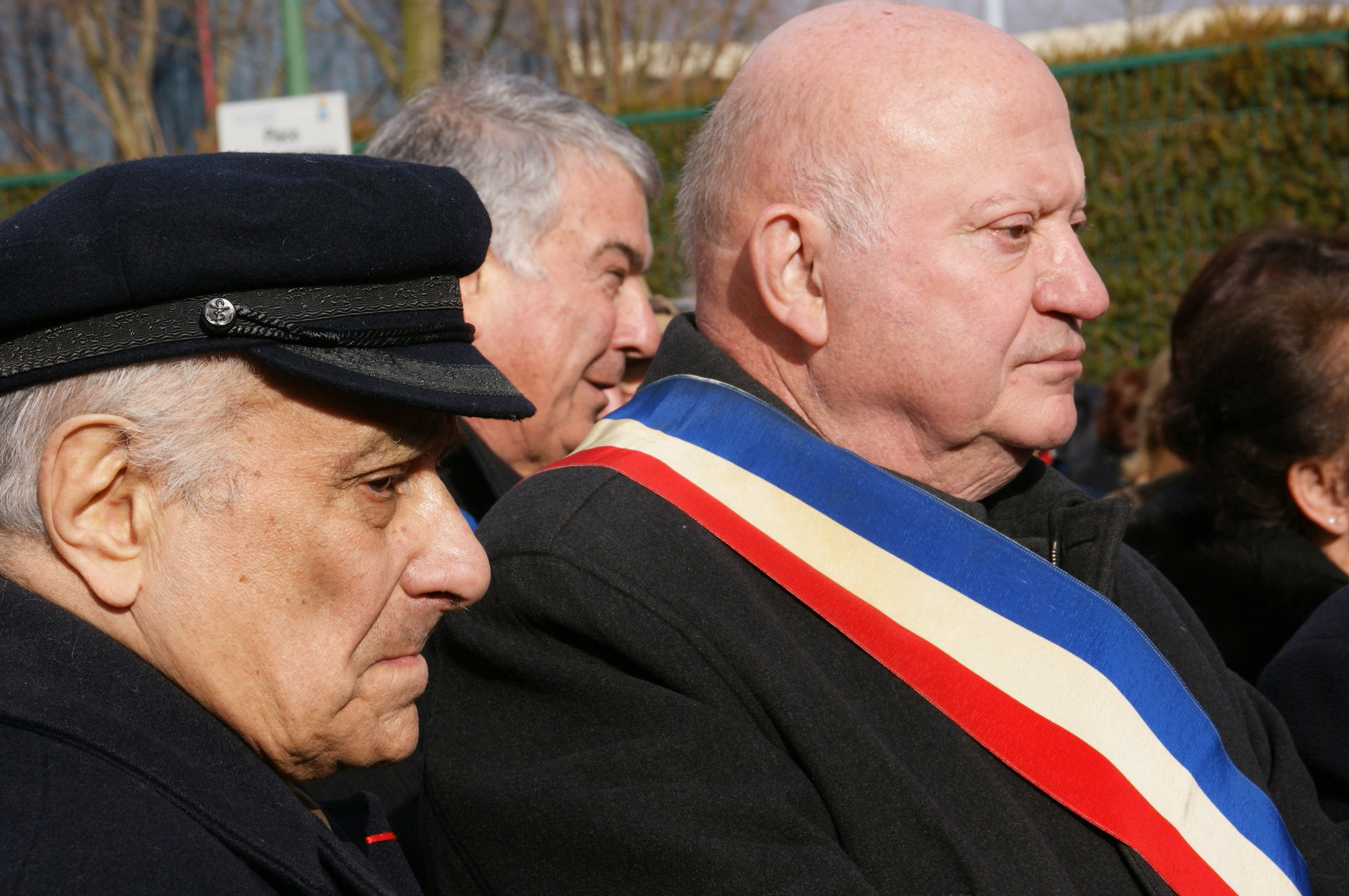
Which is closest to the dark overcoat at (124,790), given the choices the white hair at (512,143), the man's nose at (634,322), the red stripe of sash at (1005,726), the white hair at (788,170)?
the red stripe of sash at (1005,726)

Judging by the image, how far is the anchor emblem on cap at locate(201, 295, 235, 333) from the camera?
52.3 inches

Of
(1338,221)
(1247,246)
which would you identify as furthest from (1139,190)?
(1247,246)

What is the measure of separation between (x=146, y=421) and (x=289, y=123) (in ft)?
17.8

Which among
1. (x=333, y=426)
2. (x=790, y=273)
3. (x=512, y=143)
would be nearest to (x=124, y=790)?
(x=333, y=426)

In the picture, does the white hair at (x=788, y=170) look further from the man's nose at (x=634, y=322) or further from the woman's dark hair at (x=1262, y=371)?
the woman's dark hair at (x=1262, y=371)

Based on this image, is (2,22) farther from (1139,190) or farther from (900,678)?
(900,678)

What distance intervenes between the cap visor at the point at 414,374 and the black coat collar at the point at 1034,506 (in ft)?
2.23

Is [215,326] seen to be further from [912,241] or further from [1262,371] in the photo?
[1262,371]

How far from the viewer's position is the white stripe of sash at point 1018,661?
6.30 feet

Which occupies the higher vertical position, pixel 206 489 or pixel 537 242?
pixel 206 489

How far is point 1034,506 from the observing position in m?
2.28

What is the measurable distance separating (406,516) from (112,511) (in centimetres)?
35

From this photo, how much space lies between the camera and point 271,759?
4.90 feet

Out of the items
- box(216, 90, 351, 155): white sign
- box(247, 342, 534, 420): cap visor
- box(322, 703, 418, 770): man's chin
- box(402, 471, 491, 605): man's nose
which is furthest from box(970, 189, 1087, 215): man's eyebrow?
box(216, 90, 351, 155): white sign
